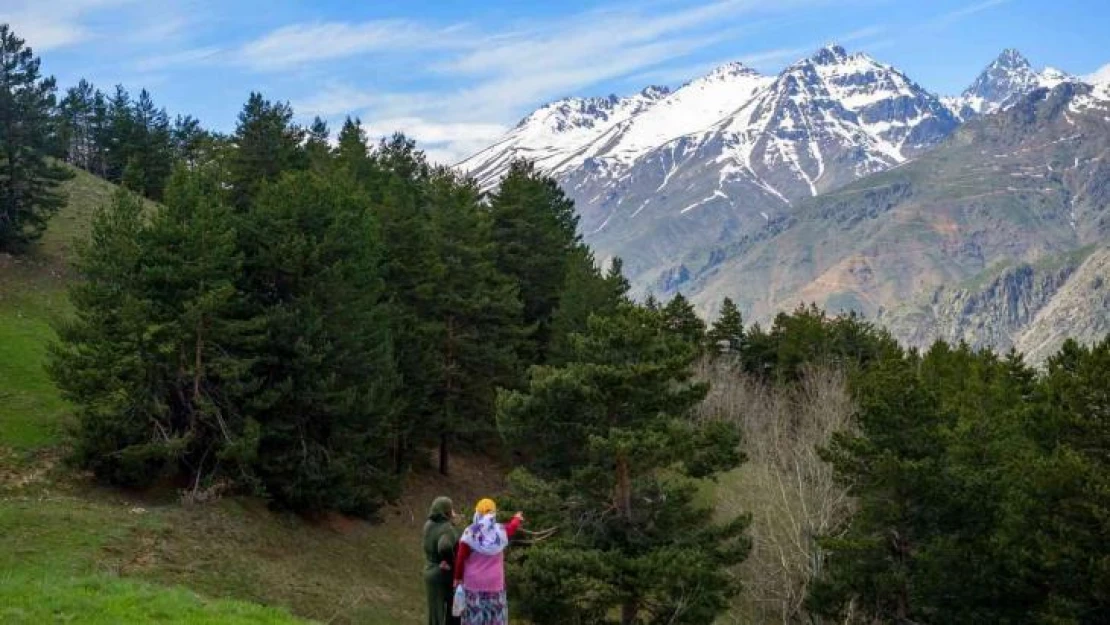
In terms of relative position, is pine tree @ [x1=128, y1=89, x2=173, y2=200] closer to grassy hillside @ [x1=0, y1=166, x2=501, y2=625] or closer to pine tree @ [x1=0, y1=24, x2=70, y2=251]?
pine tree @ [x1=0, y1=24, x2=70, y2=251]

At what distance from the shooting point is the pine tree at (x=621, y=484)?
21.6 metres

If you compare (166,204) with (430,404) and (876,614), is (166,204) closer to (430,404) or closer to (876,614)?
(430,404)

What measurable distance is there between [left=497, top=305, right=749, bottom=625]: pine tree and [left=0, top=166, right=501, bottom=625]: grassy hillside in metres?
6.62

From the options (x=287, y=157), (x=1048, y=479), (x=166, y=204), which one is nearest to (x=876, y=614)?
(x=1048, y=479)

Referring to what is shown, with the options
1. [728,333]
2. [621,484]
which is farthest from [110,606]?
[728,333]

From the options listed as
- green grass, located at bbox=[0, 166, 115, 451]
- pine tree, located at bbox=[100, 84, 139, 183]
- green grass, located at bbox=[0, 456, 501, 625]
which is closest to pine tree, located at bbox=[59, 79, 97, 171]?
pine tree, located at bbox=[100, 84, 139, 183]

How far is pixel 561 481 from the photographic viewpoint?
929 inches

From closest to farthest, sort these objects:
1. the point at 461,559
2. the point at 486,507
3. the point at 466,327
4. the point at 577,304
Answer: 1. the point at 486,507
2. the point at 461,559
3. the point at 466,327
4. the point at 577,304

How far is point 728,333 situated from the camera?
7856cm

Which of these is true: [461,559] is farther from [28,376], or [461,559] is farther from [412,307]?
[28,376]

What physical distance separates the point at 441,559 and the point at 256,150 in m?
32.6

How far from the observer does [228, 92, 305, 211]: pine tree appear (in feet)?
134

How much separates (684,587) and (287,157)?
30.8 meters

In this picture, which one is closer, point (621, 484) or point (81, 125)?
point (621, 484)
